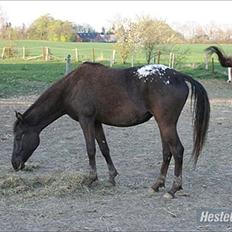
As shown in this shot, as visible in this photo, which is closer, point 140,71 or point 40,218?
point 40,218

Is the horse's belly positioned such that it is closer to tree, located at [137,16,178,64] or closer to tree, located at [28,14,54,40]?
tree, located at [137,16,178,64]

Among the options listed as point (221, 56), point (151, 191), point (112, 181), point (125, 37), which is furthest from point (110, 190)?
point (125, 37)

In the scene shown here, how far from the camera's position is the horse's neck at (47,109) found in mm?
6750

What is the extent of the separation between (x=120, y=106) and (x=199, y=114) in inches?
40.2

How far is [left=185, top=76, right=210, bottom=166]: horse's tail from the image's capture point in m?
6.29

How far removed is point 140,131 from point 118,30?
28.9 meters

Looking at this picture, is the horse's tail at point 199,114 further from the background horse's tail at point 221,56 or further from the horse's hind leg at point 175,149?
the background horse's tail at point 221,56

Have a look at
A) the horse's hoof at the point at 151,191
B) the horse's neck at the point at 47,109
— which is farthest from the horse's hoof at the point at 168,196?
the horse's neck at the point at 47,109

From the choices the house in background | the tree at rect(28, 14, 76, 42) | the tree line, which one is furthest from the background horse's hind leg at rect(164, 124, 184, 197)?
the house in background

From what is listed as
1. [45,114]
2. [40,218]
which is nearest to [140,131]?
[45,114]

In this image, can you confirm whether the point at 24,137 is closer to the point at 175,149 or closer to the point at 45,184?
the point at 45,184

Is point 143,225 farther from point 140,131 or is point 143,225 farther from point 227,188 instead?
point 140,131

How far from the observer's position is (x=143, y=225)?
5.00 m

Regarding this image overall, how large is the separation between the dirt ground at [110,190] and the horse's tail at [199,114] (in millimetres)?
638
